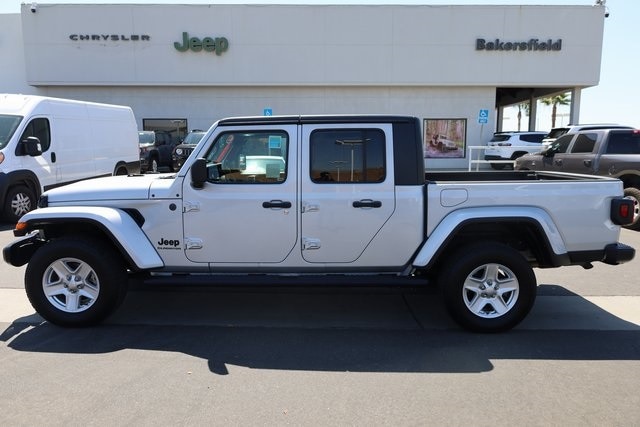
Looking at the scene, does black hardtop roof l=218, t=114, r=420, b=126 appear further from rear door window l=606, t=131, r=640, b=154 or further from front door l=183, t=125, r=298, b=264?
rear door window l=606, t=131, r=640, b=154

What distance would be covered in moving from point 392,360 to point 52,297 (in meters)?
3.12

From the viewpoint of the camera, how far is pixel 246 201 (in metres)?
4.57

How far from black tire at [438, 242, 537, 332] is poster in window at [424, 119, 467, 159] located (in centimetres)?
2002

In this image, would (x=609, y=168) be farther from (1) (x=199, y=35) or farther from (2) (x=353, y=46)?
(1) (x=199, y=35)

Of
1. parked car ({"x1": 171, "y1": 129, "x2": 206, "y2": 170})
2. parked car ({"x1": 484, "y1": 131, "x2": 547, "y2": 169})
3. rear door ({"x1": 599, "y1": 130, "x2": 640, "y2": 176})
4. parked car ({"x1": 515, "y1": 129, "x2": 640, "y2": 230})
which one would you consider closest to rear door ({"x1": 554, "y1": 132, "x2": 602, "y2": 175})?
parked car ({"x1": 515, "y1": 129, "x2": 640, "y2": 230})

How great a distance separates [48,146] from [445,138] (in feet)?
59.3

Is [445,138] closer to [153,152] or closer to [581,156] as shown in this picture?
[153,152]

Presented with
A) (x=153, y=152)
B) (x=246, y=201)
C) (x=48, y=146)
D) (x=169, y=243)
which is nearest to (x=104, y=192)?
(x=169, y=243)

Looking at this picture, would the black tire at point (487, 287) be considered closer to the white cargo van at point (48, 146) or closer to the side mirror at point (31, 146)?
the side mirror at point (31, 146)

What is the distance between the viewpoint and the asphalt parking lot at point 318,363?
327 centimetres

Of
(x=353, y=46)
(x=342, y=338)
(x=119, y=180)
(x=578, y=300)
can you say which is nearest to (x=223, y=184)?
(x=119, y=180)

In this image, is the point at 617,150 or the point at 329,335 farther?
the point at 617,150

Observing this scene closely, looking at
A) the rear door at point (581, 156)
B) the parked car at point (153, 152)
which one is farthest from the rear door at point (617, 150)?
the parked car at point (153, 152)

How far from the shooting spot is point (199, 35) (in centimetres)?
2253
